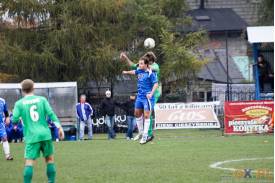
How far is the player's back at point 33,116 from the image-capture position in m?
12.2

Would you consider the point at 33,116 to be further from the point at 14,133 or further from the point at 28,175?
the point at 14,133

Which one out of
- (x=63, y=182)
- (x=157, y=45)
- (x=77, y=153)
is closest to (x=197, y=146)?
(x=77, y=153)

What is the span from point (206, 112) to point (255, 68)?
3066 mm

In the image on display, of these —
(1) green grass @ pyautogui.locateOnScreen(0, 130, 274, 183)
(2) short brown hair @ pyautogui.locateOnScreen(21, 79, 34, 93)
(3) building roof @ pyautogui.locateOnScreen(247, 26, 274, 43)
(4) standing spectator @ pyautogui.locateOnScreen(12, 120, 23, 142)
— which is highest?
(3) building roof @ pyautogui.locateOnScreen(247, 26, 274, 43)

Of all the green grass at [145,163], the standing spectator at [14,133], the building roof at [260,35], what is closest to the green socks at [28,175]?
the green grass at [145,163]

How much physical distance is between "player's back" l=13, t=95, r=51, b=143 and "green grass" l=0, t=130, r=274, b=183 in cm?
144

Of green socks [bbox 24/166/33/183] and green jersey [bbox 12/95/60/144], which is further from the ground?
green jersey [bbox 12/95/60/144]

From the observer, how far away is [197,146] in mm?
21609

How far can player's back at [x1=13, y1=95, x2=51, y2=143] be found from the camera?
12.2 meters

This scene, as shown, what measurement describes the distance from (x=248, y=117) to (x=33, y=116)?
59.9 feet

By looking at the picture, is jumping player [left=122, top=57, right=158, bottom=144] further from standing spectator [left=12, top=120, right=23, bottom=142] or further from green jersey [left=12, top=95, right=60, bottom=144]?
standing spectator [left=12, top=120, right=23, bottom=142]

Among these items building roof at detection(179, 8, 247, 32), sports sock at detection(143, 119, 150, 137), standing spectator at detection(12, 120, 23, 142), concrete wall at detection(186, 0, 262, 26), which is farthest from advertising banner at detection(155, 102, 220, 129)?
concrete wall at detection(186, 0, 262, 26)

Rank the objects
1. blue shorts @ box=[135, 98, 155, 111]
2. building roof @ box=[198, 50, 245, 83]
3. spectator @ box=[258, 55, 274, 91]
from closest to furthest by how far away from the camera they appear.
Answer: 1. blue shorts @ box=[135, 98, 155, 111]
2. spectator @ box=[258, 55, 274, 91]
3. building roof @ box=[198, 50, 245, 83]

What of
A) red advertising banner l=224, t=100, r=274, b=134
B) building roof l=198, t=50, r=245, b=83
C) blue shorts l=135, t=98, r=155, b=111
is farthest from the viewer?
building roof l=198, t=50, r=245, b=83
